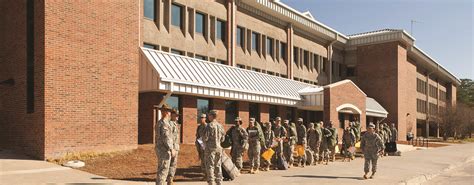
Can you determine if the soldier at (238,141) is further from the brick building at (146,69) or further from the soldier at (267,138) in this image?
the brick building at (146,69)

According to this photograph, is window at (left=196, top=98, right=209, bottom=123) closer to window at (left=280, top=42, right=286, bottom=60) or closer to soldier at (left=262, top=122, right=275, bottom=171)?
soldier at (left=262, top=122, right=275, bottom=171)

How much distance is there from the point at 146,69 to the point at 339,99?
50.3 feet

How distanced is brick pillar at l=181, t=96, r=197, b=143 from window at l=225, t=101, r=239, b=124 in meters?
3.09

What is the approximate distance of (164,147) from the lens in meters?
10.6

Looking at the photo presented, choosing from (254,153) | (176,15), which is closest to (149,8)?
(176,15)

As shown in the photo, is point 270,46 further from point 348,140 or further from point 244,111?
point 348,140

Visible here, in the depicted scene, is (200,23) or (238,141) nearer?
(238,141)

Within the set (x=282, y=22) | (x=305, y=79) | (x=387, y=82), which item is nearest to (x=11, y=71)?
(x=282, y=22)

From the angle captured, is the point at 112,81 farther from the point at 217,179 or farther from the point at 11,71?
the point at 217,179

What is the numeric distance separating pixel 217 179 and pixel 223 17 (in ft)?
57.9

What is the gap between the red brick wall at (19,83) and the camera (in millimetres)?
14602

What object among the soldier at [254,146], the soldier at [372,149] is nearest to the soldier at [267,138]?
the soldier at [254,146]

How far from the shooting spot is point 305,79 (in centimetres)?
3788

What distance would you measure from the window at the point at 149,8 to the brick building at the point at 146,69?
0.16 feet
